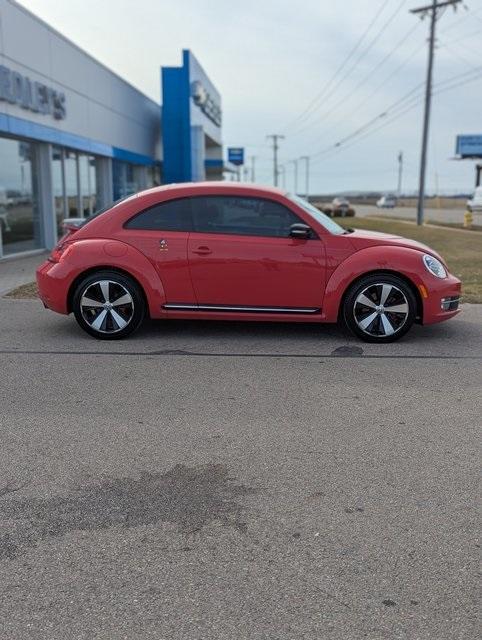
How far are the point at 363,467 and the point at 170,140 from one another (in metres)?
26.7

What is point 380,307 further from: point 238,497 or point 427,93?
point 427,93

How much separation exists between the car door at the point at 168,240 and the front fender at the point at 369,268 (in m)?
1.46

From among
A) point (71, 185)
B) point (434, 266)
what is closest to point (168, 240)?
point (434, 266)

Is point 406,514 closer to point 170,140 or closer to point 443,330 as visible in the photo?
point 443,330

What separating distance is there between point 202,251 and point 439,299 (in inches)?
98.4

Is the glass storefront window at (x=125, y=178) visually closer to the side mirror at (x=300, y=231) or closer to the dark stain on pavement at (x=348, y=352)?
the side mirror at (x=300, y=231)

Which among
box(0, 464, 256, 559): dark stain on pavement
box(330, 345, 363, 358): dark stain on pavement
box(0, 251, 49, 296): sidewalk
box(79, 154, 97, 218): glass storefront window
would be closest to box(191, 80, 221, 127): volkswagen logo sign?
box(79, 154, 97, 218): glass storefront window

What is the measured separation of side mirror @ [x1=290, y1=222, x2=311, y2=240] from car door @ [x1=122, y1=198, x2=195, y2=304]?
1.10 metres

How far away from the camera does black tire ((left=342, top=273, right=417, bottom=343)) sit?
250 inches

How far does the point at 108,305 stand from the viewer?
6469 millimetres

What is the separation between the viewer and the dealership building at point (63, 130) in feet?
46.7

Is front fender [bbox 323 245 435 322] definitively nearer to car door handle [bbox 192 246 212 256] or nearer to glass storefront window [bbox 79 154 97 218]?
car door handle [bbox 192 246 212 256]

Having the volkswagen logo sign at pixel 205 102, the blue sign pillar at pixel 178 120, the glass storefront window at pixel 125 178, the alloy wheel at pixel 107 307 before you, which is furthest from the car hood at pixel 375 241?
the volkswagen logo sign at pixel 205 102

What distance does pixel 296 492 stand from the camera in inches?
131
